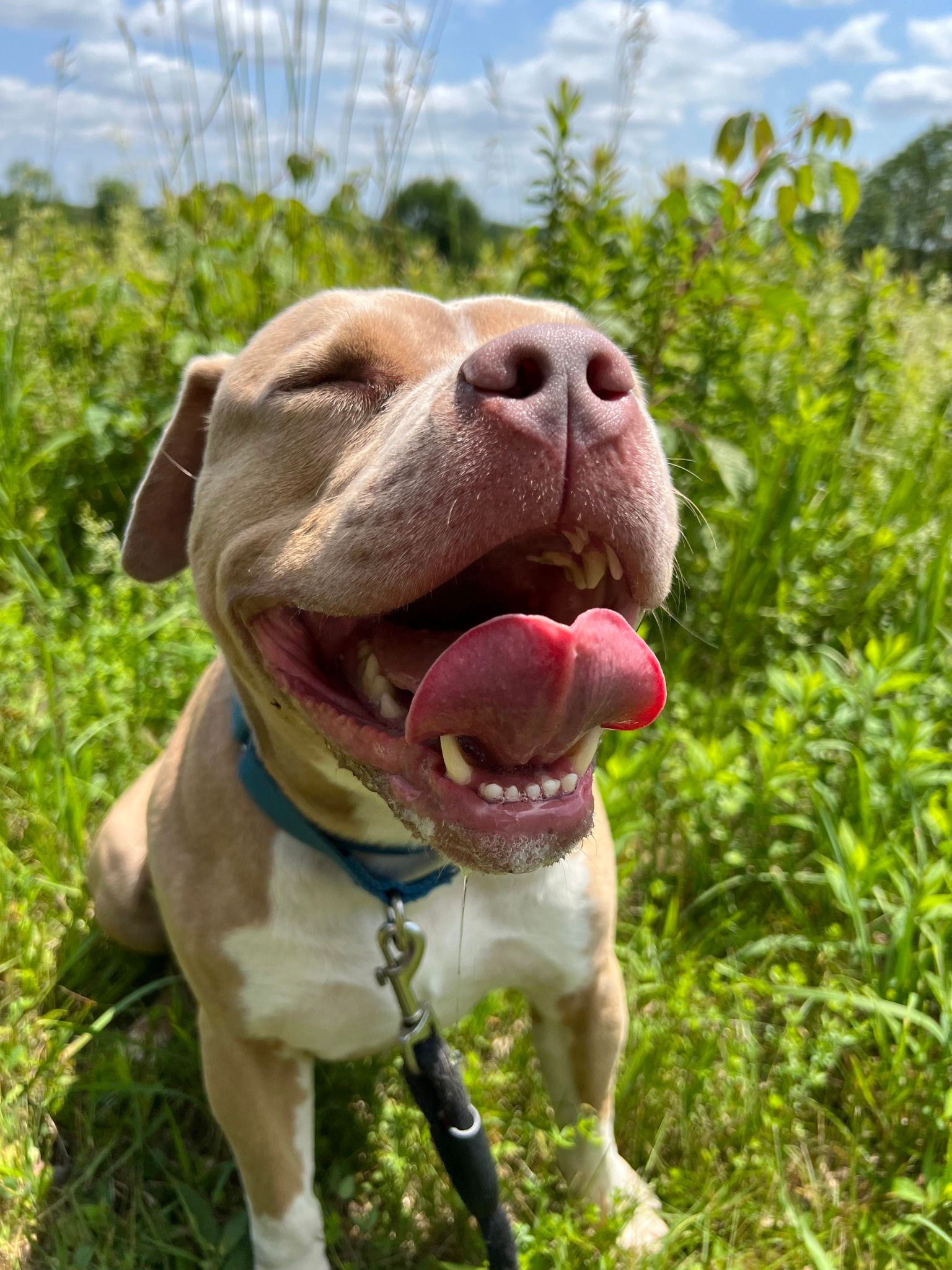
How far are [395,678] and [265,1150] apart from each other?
Answer: 1030 millimetres

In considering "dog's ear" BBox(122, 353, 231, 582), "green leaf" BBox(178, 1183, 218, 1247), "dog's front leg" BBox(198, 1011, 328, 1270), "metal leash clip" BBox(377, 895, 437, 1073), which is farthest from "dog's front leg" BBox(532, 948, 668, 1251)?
"dog's ear" BBox(122, 353, 231, 582)

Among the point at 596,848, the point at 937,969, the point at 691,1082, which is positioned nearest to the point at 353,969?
the point at 596,848

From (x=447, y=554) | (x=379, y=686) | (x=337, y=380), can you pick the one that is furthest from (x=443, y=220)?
(x=447, y=554)

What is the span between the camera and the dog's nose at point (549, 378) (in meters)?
1.14

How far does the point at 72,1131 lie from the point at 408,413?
1.84 metres

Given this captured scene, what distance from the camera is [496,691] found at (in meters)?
1.17

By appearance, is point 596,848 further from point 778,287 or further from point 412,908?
point 778,287

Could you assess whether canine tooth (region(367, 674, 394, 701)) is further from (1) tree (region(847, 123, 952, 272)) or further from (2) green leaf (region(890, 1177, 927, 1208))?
(1) tree (region(847, 123, 952, 272))

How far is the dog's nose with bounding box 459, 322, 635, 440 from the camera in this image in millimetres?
1138

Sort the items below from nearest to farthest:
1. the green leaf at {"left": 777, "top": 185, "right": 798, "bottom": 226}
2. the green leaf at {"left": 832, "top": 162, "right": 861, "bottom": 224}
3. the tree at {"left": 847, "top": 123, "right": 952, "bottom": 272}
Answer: the green leaf at {"left": 832, "top": 162, "right": 861, "bottom": 224} → the green leaf at {"left": 777, "top": 185, "right": 798, "bottom": 226} → the tree at {"left": 847, "top": 123, "right": 952, "bottom": 272}

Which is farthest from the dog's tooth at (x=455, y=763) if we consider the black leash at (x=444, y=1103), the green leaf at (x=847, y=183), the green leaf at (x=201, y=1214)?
the green leaf at (x=847, y=183)

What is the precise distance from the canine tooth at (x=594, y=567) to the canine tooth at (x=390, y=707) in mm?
344

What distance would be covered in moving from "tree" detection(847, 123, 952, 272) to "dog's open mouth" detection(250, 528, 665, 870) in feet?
11.7

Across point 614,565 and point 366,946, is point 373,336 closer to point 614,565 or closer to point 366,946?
point 614,565
